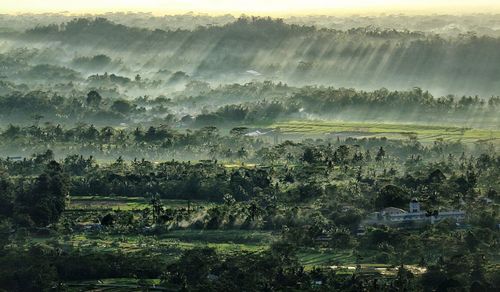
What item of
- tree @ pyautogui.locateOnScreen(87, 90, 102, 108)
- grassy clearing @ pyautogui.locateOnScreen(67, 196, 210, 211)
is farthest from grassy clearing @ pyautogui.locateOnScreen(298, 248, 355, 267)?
tree @ pyautogui.locateOnScreen(87, 90, 102, 108)

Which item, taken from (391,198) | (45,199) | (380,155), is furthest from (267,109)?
(391,198)

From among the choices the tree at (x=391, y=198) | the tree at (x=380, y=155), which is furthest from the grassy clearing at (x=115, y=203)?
the tree at (x=380, y=155)

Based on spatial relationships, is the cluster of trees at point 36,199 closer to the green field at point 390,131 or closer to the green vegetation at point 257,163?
the green vegetation at point 257,163

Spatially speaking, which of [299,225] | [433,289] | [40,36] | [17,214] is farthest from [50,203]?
[40,36]

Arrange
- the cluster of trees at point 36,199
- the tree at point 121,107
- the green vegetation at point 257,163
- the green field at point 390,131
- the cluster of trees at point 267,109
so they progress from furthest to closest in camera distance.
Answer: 1. the tree at point 121,107
2. the cluster of trees at point 267,109
3. the green field at point 390,131
4. the cluster of trees at point 36,199
5. the green vegetation at point 257,163

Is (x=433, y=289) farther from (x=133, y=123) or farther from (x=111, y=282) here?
(x=133, y=123)

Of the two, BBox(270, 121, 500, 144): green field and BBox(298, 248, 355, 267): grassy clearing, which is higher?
BBox(298, 248, 355, 267): grassy clearing

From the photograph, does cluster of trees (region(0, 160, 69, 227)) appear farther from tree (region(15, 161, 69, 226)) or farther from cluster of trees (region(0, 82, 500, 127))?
cluster of trees (region(0, 82, 500, 127))

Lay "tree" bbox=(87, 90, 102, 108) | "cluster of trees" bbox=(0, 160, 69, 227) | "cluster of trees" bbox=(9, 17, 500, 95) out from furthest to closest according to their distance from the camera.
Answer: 1. "cluster of trees" bbox=(9, 17, 500, 95)
2. "tree" bbox=(87, 90, 102, 108)
3. "cluster of trees" bbox=(0, 160, 69, 227)
